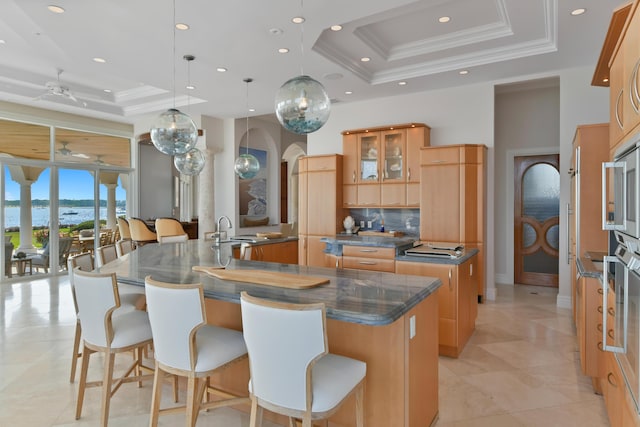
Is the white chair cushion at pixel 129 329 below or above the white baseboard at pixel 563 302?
above

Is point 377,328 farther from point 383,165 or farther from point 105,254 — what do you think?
point 383,165

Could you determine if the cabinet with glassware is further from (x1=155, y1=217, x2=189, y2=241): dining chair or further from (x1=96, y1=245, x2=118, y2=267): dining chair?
(x1=96, y1=245, x2=118, y2=267): dining chair

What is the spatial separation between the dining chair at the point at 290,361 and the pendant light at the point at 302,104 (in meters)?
1.35

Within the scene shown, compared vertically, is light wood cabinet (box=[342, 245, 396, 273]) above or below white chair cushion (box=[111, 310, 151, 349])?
above

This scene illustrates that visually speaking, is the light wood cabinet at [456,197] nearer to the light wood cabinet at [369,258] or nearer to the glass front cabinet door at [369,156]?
the glass front cabinet door at [369,156]

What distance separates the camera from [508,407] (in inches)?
101

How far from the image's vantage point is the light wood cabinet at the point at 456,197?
520cm

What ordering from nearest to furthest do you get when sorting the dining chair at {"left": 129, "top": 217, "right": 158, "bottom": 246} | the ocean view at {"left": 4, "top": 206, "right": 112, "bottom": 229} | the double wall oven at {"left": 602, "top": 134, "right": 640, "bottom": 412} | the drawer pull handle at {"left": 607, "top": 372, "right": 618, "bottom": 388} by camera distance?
the double wall oven at {"left": 602, "top": 134, "right": 640, "bottom": 412} < the drawer pull handle at {"left": 607, "top": 372, "right": 618, "bottom": 388} < the ocean view at {"left": 4, "top": 206, "right": 112, "bottom": 229} < the dining chair at {"left": 129, "top": 217, "right": 158, "bottom": 246}

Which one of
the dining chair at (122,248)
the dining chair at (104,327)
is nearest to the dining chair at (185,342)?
the dining chair at (104,327)

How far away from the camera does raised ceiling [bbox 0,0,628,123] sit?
3465mm

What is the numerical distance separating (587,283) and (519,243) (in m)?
4.09

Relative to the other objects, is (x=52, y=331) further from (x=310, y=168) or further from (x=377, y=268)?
(x=310, y=168)

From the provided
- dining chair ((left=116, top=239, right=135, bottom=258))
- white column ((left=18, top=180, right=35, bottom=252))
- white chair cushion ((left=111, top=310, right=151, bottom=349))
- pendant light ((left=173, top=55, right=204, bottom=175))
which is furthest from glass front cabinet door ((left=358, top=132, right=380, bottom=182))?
white column ((left=18, top=180, right=35, bottom=252))

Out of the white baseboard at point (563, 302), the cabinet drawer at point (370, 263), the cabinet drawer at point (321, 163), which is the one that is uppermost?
the cabinet drawer at point (321, 163)
